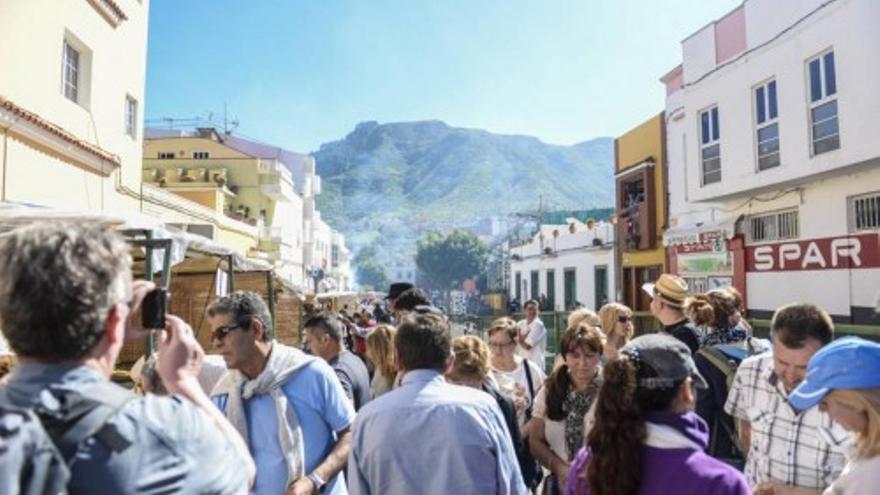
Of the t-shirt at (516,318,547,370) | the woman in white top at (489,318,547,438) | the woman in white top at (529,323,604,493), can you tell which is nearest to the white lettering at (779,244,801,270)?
the t-shirt at (516,318,547,370)

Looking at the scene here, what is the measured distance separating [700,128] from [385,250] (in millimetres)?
176466

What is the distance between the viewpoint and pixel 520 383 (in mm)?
4508

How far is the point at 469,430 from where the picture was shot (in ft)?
8.64

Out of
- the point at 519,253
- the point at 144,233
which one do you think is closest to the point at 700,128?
the point at 144,233

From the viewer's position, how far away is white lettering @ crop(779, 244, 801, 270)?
49.1ft

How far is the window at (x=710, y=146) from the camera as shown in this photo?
1789cm


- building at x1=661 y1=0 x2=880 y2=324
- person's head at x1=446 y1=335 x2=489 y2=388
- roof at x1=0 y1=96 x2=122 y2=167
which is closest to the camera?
person's head at x1=446 y1=335 x2=489 y2=388

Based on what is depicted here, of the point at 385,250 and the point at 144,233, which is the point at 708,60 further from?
the point at 385,250

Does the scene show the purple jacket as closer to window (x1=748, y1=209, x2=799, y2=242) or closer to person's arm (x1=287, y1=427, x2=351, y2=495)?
person's arm (x1=287, y1=427, x2=351, y2=495)

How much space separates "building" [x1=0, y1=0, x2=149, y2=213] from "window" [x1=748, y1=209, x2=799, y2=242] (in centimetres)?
1536

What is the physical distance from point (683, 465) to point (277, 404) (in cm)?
182

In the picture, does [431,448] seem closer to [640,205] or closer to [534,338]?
[534,338]

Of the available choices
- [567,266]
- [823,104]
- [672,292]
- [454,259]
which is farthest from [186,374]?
[454,259]

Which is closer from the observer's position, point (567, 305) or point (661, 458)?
point (661, 458)
